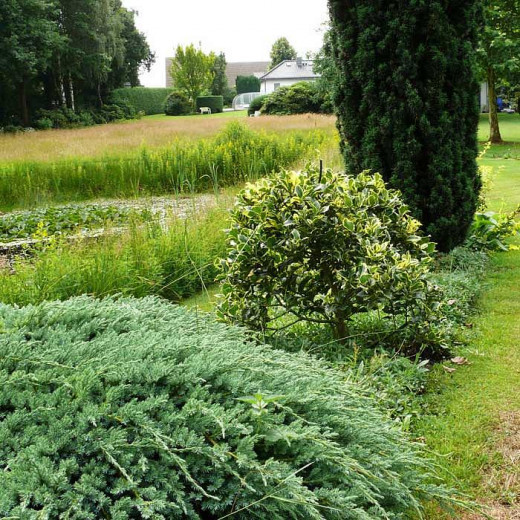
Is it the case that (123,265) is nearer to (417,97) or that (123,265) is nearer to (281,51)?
(417,97)

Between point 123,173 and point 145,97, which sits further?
point 145,97

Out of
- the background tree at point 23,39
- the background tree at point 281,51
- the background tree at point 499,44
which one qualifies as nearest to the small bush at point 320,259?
the background tree at point 499,44

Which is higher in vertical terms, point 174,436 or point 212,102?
point 212,102

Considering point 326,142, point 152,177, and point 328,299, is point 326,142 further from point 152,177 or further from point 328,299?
point 328,299

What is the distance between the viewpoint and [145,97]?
135 ft

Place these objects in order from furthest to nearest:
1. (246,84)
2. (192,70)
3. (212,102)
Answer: (246,84) < (212,102) < (192,70)

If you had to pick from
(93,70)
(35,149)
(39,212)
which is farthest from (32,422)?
(93,70)

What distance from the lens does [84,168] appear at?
9836 millimetres

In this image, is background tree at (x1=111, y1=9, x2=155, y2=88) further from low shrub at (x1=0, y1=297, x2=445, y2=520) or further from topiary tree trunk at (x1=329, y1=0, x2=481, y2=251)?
low shrub at (x1=0, y1=297, x2=445, y2=520)

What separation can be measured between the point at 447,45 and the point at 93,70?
30.8 meters

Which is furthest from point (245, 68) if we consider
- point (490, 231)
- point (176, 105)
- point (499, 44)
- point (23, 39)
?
point (490, 231)

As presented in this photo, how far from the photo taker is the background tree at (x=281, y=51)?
74.9 metres

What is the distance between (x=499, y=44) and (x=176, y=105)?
27.0 m

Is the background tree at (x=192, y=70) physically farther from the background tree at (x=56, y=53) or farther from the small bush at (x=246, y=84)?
the small bush at (x=246, y=84)
